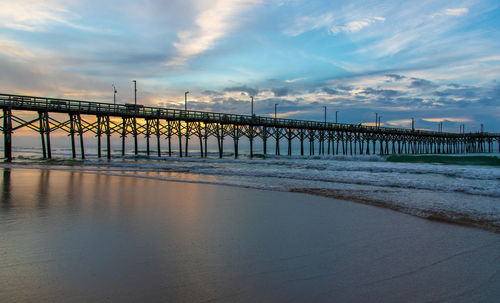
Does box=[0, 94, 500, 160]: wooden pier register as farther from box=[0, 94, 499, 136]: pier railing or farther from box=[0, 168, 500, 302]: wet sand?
box=[0, 168, 500, 302]: wet sand

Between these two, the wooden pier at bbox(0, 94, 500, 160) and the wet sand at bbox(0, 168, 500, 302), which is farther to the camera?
the wooden pier at bbox(0, 94, 500, 160)

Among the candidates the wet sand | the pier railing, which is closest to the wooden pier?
the pier railing

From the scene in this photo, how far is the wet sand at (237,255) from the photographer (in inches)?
98.7

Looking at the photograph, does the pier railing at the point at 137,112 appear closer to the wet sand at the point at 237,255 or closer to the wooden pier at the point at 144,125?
the wooden pier at the point at 144,125

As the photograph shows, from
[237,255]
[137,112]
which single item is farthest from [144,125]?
[237,255]

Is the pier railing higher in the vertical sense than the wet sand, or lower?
higher

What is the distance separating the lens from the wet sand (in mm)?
2508

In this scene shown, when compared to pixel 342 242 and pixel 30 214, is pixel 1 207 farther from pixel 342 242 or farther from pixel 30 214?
pixel 342 242

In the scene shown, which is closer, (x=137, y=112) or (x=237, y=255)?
(x=237, y=255)

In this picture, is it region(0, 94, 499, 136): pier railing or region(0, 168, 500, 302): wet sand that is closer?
region(0, 168, 500, 302): wet sand

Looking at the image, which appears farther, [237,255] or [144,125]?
[144,125]

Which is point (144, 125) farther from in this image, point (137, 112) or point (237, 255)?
point (237, 255)

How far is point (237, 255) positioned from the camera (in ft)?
11.1

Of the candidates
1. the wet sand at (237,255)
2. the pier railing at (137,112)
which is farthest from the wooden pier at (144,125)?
the wet sand at (237,255)
